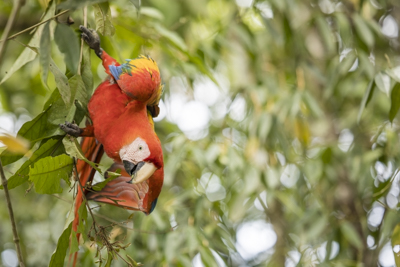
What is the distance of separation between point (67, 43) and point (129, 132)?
0.81 ft

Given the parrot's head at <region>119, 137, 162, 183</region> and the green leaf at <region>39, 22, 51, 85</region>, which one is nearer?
the green leaf at <region>39, 22, 51, 85</region>

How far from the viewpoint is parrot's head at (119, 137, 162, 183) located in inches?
35.5

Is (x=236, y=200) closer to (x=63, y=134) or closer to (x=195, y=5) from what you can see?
(x=195, y=5)

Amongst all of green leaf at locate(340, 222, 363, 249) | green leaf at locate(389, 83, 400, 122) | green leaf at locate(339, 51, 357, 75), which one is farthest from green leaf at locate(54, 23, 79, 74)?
green leaf at locate(340, 222, 363, 249)

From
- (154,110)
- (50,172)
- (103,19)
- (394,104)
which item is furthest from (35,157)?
(394,104)

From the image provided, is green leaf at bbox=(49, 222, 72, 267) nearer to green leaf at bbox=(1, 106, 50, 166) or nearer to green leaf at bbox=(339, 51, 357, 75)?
green leaf at bbox=(1, 106, 50, 166)

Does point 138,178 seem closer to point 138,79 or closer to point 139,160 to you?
point 139,160

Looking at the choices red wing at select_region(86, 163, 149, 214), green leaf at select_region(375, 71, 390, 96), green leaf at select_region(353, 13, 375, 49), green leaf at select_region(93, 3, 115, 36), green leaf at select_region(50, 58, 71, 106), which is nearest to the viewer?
green leaf at select_region(50, 58, 71, 106)

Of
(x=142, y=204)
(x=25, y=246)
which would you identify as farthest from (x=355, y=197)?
(x=25, y=246)

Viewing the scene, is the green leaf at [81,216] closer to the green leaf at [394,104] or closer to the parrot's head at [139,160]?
the parrot's head at [139,160]

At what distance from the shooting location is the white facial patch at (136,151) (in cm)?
92

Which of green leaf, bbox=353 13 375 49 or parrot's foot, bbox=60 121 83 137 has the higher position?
parrot's foot, bbox=60 121 83 137

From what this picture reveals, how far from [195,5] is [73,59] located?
2.56 feet

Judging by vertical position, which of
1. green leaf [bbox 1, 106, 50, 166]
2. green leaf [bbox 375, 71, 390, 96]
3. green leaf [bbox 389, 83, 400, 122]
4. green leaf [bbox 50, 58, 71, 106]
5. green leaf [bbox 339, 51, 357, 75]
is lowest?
green leaf [bbox 339, 51, 357, 75]
